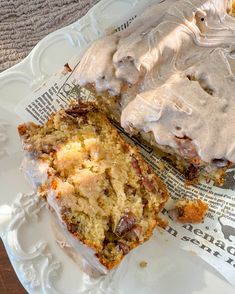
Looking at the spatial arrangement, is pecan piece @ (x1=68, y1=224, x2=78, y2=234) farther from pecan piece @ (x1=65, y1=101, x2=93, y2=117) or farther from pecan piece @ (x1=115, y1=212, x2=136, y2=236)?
pecan piece @ (x1=65, y1=101, x2=93, y2=117)

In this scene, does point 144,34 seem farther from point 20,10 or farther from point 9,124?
point 20,10

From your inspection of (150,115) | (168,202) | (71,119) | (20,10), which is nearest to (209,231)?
(168,202)

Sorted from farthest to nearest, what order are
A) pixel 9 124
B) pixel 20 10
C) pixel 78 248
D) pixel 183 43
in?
pixel 20 10
pixel 9 124
pixel 183 43
pixel 78 248

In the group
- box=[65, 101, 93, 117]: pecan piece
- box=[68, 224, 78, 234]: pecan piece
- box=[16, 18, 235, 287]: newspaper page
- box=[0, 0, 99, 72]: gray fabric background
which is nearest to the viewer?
box=[68, 224, 78, 234]: pecan piece

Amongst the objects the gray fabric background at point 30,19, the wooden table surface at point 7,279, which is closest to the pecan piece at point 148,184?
the wooden table surface at point 7,279

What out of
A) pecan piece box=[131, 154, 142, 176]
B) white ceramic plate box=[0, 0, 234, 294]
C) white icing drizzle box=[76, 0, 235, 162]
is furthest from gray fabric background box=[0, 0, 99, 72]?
pecan piece box=[131, 154, 142, 176]

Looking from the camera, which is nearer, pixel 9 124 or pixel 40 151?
pixel 40 151
